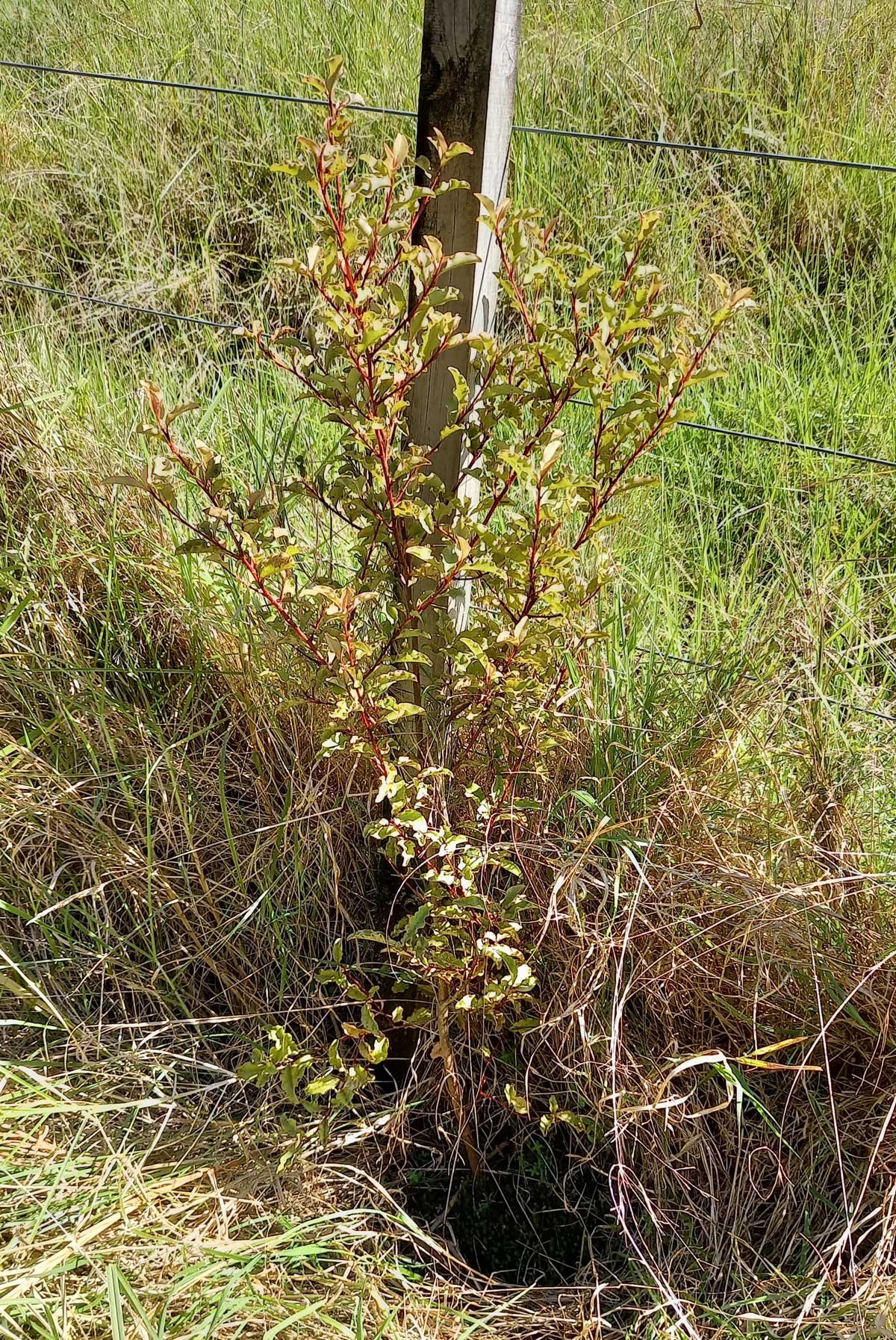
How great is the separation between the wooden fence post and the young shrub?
3 cm

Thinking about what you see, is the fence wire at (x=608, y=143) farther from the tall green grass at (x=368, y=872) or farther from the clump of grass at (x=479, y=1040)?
the clump of grass at (x=479, y=1040)

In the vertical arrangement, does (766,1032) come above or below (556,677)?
below

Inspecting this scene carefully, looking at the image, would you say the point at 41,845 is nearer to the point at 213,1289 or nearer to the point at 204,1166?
the point at 204,1166

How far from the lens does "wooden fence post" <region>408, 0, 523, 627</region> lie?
129 centimetres

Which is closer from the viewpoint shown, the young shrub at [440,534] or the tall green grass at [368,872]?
the young shrub at [440,534]

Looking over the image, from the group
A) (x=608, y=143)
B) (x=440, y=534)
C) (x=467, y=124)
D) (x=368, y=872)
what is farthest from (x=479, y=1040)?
(x=608, y=143)

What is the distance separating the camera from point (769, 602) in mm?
2062

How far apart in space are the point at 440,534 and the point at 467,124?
475mm

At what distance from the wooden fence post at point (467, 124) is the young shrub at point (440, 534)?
29 millimetres

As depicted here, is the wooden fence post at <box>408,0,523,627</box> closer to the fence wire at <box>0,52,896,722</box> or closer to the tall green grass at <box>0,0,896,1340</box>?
the fence wire at <box>0,52,896,722</box>

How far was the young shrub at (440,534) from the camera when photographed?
1266 millimetres

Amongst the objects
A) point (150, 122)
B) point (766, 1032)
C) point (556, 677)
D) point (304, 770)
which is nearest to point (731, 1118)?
point (766, 1032)

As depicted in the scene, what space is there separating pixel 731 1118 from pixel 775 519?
4.01 ft

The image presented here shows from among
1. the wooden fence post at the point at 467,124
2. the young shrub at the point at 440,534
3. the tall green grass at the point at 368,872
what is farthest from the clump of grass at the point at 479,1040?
the wooden fence post at the point at 467,124
